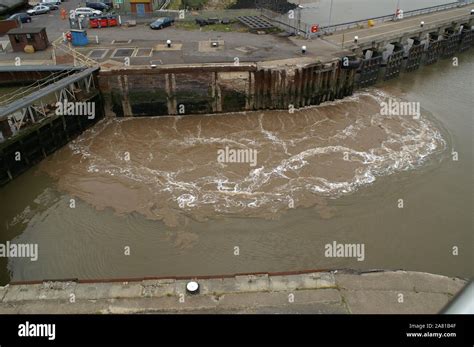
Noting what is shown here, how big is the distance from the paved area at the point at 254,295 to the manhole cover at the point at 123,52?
21804 mm

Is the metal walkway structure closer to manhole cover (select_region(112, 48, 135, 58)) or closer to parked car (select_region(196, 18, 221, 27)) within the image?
manhole cover (select_region(112, 48, 135, 58))

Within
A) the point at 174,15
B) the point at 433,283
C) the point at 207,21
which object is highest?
the point at 174,15

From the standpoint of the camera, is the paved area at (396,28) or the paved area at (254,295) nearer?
the paved area at (254,295)

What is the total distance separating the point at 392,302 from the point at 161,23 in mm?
32374

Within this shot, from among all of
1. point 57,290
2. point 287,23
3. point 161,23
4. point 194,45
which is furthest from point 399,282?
point 287,23

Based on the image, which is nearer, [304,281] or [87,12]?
[304,281]

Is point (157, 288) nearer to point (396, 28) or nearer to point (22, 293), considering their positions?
point (22, 293)

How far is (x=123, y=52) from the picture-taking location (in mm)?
30141

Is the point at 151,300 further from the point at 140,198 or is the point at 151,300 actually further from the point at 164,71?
the point at 164,71

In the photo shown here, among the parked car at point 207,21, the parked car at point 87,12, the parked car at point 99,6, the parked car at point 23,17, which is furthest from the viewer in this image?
the parked car at point 99,6

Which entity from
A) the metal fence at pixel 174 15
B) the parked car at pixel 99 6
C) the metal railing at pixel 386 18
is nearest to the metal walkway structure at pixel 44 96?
the metal fence at pixel 174 15

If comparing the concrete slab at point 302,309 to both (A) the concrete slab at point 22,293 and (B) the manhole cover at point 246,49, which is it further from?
(B) the manhole cover at point 246,49

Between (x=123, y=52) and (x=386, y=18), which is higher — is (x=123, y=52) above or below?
below

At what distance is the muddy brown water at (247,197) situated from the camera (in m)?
17.2
